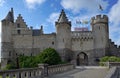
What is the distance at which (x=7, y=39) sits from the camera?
57094mm

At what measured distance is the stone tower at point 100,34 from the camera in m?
55.5

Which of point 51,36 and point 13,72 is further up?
point 51,36

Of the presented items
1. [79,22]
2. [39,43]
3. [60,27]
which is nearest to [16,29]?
[39,43]

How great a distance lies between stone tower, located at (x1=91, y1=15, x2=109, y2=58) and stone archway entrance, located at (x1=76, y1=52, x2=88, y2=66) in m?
4.13

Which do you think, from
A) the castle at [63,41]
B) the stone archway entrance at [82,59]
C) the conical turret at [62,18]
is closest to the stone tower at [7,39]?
the castle at [63,41]

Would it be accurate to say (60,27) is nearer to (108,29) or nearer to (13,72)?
(108,29)

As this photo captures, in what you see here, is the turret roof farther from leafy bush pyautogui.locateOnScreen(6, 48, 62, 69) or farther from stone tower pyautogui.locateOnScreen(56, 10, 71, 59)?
leafy bush pyautogui.locateOnScreen(6, 48, 62, 69)

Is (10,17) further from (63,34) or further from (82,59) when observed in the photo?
(82,59)

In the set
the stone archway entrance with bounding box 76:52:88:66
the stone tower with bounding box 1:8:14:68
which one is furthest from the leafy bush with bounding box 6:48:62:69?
the stone archway entrance with bounding box 76:52:88:66

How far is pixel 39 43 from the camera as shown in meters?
58.2

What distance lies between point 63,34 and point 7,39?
42.6ft

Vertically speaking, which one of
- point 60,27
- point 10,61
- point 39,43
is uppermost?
point 60,27

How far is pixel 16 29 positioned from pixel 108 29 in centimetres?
2181

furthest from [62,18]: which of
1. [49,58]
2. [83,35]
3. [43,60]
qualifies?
Answer: [43,60]
